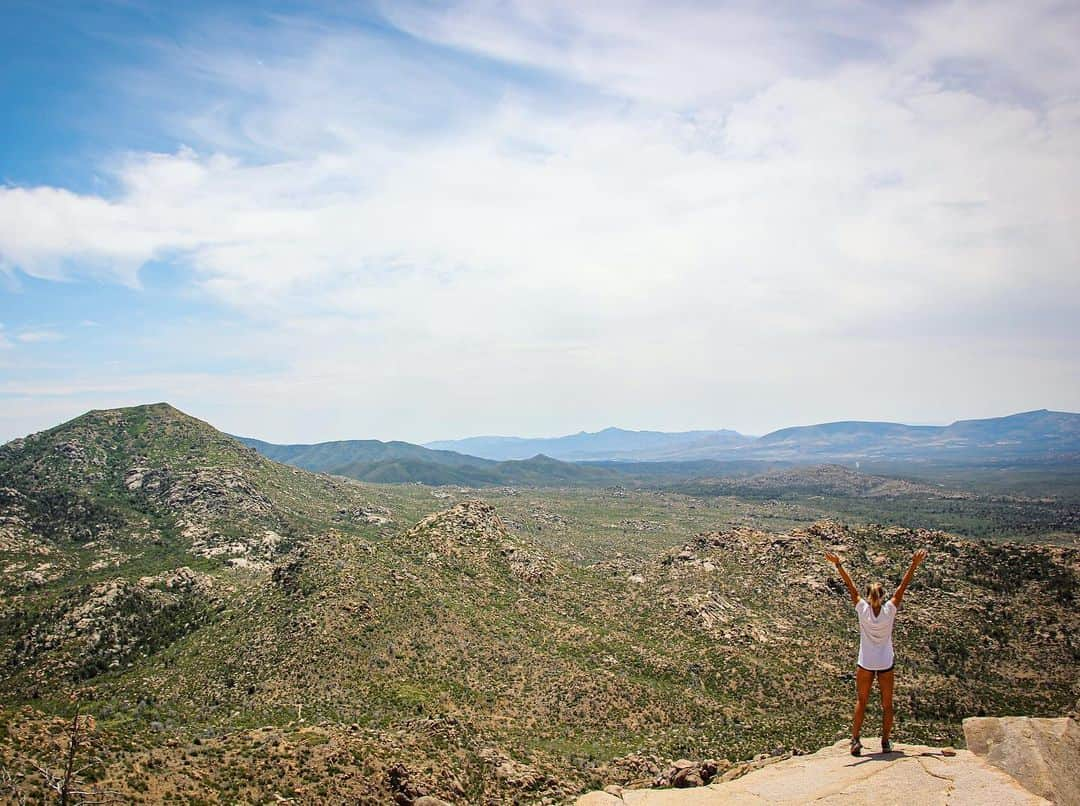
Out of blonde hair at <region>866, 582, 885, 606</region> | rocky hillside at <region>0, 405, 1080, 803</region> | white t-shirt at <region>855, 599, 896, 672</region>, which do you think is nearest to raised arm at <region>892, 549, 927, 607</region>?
white t-shirt at <region>855, 599, 896, 672</region>

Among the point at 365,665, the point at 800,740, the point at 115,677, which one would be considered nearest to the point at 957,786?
the point at 800,740

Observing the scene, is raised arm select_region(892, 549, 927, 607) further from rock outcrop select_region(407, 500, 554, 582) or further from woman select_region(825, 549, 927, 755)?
rock outcrop select_region(407, 500, 554, 582)

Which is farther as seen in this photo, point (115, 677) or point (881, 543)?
point (881, 543)

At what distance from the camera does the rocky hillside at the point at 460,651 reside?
32.3 m

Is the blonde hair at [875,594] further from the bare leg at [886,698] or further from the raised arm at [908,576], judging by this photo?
the bare leg at [886,698]

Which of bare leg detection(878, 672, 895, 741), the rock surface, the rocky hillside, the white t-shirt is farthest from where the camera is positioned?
the rocky hillside

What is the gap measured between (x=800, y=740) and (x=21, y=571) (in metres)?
85.0

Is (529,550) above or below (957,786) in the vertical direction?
below

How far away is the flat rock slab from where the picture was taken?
1222 centimetres

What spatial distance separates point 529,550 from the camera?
251 ft

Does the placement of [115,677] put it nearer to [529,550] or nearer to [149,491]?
[529,550]

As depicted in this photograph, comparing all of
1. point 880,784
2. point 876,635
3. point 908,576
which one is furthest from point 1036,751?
point 908,576

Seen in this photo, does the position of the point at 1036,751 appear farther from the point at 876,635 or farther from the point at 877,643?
the point at 876,635

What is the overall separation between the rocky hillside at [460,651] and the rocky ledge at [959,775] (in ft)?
65.9
